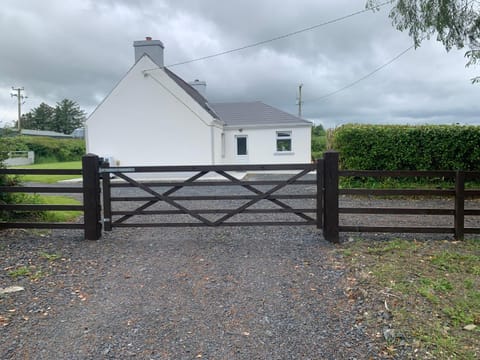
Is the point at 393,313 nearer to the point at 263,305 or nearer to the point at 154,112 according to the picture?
the point at 263,305

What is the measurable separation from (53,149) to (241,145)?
23.5 m

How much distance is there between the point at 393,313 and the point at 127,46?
61.1 feet

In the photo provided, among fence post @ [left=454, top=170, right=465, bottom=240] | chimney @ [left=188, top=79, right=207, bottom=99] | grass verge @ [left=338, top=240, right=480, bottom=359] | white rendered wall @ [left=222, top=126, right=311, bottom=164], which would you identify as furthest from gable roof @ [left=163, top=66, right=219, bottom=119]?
grass verge @ [left=338, top=240, right=480, bottom=359]

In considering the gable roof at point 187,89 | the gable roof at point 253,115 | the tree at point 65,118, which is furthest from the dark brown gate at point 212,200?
the tree at point 65,118

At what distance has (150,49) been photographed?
645 inches

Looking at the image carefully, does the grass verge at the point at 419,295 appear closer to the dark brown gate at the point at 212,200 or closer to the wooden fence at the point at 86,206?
the dark brown gate at the point at 212,200

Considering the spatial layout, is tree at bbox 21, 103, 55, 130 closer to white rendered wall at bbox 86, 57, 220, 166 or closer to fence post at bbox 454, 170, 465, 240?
white rendered wall at bbox 86, 57, 220, 166

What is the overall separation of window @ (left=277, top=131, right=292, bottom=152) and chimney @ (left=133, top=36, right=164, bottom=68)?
26.1ft

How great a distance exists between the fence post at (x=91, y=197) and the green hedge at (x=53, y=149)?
30.9 m

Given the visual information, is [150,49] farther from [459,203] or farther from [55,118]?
[55,118]

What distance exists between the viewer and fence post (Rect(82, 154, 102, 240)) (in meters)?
5.52

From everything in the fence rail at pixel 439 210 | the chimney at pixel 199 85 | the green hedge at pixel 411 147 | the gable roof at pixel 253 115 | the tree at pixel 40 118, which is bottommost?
the fence rail at pixel 439 210

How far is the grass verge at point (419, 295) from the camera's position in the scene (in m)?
2.59

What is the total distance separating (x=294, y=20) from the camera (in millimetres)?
12531
